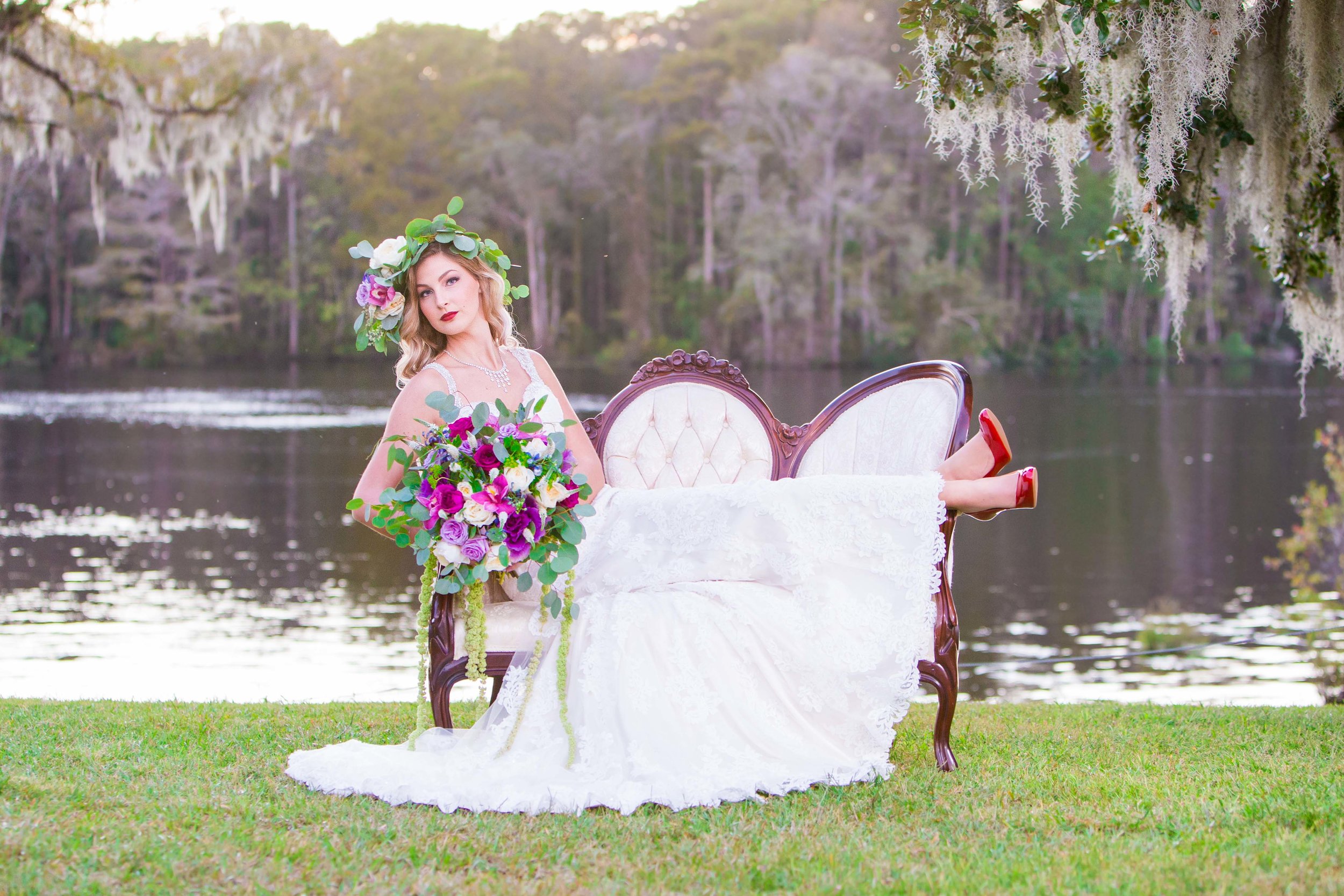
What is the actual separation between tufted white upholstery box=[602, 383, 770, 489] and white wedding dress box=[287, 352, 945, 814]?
718 millimetres

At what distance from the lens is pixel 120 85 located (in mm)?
12266

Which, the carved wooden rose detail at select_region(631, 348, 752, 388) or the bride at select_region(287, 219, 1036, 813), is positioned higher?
the carved wooden rose detail at select_region(631, 348, 752, 388)

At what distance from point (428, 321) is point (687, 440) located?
95 cm

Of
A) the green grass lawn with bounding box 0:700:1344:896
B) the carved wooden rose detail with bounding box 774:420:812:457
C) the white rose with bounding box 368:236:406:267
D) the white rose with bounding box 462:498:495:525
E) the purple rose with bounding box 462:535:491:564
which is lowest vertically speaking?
the green grass lawn with bounding box 0:700:1344:896

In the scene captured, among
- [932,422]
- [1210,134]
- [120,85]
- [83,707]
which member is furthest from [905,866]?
[120,85]

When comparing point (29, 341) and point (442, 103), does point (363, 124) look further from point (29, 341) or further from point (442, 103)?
point (29, 341)

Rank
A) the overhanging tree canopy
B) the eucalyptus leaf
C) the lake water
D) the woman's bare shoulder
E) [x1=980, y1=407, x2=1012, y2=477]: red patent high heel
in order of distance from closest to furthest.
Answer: the eucalyptus leaf → [x1=980, y1=407, x2=1012, y2=477]: red patent high heel → the woman's bare shoulder → the overhanging tree canopy → the lake water

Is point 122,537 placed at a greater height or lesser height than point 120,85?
lesser

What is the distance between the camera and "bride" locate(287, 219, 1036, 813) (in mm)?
3088

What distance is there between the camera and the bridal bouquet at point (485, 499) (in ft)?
9.87

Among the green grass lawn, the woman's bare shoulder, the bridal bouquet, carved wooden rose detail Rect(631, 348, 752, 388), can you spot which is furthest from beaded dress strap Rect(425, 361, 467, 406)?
the green grass lawn

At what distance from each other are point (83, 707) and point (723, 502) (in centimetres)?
225

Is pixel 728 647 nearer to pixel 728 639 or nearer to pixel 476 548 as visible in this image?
pixel 728 639

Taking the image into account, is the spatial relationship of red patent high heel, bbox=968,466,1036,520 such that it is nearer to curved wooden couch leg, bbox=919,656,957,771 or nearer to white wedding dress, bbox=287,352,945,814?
white wedding dress, bbox=287,352,945,814
